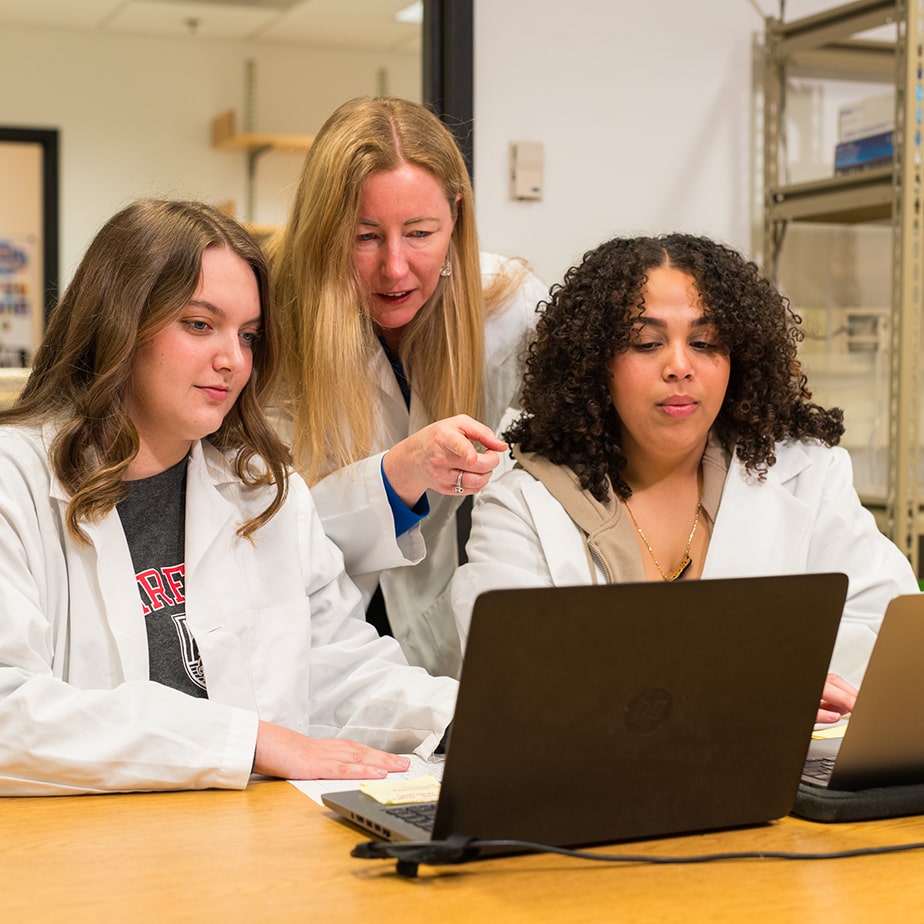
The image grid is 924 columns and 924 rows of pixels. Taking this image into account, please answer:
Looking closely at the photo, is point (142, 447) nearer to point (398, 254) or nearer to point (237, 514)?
point (237, 514)

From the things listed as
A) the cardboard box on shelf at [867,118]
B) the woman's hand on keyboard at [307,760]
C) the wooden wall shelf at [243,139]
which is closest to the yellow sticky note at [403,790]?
the woman's hand on keyboard at [307,760]

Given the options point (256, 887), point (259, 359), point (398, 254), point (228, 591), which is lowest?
point (256, 887)

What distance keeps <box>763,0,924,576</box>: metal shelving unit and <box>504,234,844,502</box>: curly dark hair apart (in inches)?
29.5

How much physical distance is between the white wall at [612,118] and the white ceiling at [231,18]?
2.79m

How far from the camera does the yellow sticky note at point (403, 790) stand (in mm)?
1120

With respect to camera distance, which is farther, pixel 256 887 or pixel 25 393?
pixel 25 393

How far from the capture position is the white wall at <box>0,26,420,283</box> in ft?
18.5

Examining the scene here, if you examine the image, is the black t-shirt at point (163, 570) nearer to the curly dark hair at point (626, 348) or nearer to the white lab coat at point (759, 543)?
the white lab coat at point (759, 543)

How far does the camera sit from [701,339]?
5.87ft

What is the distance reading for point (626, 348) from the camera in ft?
5.92

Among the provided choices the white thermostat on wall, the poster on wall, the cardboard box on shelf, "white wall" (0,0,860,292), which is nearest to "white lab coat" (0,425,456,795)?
"white wall" (0,0,860,292)

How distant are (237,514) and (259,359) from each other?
21 cm

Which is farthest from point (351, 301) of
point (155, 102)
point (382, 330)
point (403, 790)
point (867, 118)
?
point (155, 102)

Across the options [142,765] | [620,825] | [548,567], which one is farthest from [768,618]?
[548,567]
